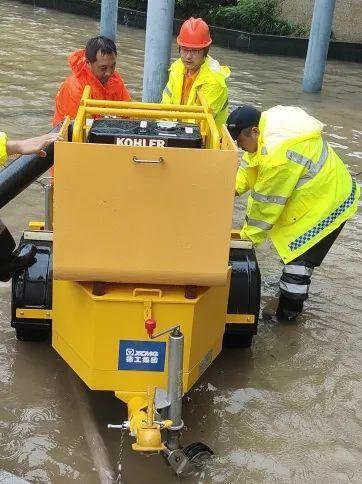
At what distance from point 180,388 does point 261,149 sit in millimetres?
1589

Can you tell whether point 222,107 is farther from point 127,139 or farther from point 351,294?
point 127,139

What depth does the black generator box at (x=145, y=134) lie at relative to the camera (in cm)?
310

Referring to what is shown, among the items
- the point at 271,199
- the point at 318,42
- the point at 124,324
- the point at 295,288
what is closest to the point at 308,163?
the point at 271,199

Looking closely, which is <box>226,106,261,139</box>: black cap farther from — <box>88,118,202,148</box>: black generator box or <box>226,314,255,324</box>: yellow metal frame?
<box>226,314,255,324</box>: yellow metal frame

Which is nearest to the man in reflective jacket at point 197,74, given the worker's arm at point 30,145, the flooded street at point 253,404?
the flooded street at point 253,404

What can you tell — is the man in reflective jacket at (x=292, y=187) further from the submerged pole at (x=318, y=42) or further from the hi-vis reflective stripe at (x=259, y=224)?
the submerged pole at (x=318, y=42)

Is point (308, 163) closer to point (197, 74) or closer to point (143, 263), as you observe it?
point (197, 74)

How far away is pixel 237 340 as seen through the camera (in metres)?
3.89

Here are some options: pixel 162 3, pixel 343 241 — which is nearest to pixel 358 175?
pixel 343 241

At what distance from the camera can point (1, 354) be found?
3.81 metres

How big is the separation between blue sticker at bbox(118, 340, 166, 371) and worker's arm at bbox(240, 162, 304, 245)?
126cm

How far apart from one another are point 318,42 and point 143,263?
961 centimetres

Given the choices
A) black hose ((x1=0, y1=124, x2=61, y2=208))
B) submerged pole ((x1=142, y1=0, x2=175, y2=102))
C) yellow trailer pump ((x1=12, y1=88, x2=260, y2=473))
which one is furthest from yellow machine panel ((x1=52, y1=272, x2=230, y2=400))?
submerged pole ((x1=142, y1=0, x2=175, y2=102))

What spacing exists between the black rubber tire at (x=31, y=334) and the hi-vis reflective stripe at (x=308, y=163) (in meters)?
1.63
